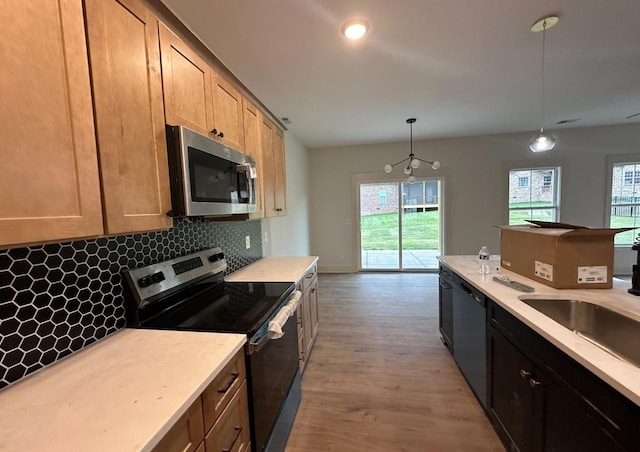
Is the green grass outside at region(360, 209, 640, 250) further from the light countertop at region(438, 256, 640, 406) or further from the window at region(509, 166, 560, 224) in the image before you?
the light countertop at region(438, 256, 640, 406)

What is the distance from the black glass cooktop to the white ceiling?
1.74 metres

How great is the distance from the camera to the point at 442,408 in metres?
1.93

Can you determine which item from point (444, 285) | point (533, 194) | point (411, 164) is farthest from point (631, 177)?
point (444, 285)

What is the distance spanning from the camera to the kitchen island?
0.85 m

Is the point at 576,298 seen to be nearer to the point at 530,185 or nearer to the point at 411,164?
the point at 411,164

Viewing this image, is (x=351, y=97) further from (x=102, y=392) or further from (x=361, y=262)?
(x=361, y=262)

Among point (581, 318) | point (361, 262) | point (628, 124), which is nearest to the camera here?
point (581, 318)

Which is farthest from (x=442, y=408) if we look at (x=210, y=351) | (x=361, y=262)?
(x=361, y=262)

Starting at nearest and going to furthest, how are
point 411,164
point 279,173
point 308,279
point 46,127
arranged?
point 46,127, point 308,279, point 279,173, point 411,164

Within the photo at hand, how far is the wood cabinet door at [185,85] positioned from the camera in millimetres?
1275

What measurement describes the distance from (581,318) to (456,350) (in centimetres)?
103

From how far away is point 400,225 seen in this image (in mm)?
5652

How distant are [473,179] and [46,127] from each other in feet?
19.1

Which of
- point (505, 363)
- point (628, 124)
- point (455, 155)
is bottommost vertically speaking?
point (505, 363)
